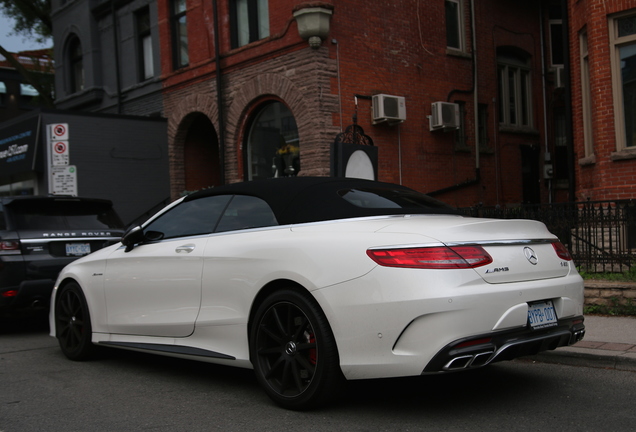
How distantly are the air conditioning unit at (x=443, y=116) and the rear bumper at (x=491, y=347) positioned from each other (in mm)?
11917

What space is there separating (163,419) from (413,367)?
66.8 inches

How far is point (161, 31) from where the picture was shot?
63.7ft

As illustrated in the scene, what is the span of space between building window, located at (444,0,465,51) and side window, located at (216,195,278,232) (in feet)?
44.2

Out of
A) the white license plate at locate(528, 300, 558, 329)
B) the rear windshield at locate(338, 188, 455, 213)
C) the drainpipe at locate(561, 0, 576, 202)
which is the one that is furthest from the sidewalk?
the drainpipe at locate(561, 0, 576, 202)

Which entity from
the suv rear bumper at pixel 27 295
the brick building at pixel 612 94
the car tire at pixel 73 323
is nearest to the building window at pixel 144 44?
the brick building at pixel 612 94

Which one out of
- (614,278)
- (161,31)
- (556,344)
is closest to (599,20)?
(614,278)

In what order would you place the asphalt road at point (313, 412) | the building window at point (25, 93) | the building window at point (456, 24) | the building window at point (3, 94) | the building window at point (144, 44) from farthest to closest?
the building window at point (25, 93)
the building window at point (3, 94)
the building window at point (144, 44)
the building window at point (456, 24)
the asphalt road at point (313, 412)

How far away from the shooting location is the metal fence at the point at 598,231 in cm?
844

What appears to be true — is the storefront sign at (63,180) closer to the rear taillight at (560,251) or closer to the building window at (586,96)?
the building window at (586,96)

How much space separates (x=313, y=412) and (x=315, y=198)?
4.90 feet

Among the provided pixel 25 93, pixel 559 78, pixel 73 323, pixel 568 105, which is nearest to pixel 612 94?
pixel 568 105

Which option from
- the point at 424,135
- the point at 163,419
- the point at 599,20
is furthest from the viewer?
the point at 424,135

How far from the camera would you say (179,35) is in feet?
62.8

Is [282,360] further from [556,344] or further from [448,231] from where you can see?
[556,344]
